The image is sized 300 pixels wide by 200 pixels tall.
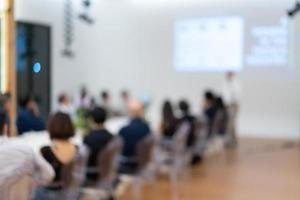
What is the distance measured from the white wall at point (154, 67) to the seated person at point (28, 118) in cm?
416

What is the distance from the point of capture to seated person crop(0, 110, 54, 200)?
2.00m

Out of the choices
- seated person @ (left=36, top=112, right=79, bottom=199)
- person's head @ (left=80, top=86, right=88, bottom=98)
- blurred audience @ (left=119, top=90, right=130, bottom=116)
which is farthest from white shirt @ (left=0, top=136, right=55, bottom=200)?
person's head @ (left=80, top=86, right=88, bottom=98)

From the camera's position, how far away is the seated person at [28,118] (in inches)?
188

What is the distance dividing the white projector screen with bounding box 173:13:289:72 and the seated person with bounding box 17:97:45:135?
201 inches

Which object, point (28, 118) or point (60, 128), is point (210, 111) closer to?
point (28, 118)

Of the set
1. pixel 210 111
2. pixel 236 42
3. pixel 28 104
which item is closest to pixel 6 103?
pixel 28 104

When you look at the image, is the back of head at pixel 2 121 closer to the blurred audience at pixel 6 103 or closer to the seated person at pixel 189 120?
the blurred audience at pixel 6 103

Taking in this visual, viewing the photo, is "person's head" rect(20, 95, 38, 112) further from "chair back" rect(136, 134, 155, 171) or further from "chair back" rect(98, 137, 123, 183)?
"chair back" rect(98, 137, 123, 183)

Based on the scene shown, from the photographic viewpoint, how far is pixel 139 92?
1027cm

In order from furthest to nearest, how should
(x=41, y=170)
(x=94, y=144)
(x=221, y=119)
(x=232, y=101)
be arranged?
(x=232, y=101), (x=221, y=119), (x=94, y=144), (x=41, y=170)

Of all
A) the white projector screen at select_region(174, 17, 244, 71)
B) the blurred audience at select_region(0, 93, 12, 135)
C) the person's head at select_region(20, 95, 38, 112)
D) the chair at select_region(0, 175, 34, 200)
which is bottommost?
the chair at select_region(0, 175, 34, 200)

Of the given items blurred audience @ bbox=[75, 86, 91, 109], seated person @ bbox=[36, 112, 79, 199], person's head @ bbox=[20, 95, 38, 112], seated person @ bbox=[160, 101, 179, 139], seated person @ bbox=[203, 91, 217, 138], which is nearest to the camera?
seated person @ bbox=[36, 112, 79, 199]

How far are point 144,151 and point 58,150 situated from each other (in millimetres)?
1210

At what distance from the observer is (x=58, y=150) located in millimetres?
3242
